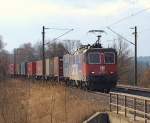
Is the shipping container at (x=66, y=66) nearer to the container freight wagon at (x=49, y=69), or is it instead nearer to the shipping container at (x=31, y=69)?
the container freight wagon at (x=49, y=69)

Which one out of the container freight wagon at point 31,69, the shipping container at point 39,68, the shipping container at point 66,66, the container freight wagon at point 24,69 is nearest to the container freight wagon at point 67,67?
the shipping container at point 66,66

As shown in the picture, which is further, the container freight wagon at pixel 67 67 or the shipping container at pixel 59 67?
the shipping container at pixel 59 67

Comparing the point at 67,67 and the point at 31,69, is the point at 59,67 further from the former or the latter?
the point at 31,69

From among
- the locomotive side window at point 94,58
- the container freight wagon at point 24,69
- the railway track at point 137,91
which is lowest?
A: the railway track at point 137,91

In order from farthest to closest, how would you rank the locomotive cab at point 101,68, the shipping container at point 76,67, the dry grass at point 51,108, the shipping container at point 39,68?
1. the shipping container at point 39,68
2. the shipping container at point 76,67
3. the locomotive cab at point 101,68
4. the dry grass at point 51,108

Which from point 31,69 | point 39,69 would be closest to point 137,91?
point 39,69

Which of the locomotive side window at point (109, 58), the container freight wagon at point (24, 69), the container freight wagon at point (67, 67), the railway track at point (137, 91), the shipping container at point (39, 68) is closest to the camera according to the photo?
the railway track at point (137, 91)

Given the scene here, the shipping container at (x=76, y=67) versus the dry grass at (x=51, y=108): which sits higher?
the shipping container at (x=76, y=67)

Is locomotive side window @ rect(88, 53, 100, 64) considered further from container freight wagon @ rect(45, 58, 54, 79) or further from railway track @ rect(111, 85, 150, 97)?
container freight wagon @ rect(45, 58, 54, 79)

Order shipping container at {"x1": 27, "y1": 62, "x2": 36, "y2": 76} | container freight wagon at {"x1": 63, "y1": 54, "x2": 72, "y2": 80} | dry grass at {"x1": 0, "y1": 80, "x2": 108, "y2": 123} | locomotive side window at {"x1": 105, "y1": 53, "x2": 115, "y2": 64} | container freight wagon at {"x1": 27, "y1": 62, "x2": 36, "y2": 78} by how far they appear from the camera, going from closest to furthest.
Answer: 1. dry grass at {"x1": 0, "y1": 80, "x2": 108, "y2": 123}
2. locomotive side window at {"x1": 105, "y1": 53, "x2": 115, "y2": 64}
3. container freight wagon at {"x1": 63, "y1": 54, "x2": 72, "y2": 80}
4. container freight wagon at {"x1": 27, "y1": 62, "x2": 36, "y2": 78}
5. shipping container at {"x1": 27, "y1": 62, "x2": 36, "y2": 76}

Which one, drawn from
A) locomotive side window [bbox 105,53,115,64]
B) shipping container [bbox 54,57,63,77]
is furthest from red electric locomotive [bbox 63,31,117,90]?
shipping container [bbox 54,57,63,77]

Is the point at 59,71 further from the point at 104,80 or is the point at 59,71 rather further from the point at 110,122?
the point at 110,122

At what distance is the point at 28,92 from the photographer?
126 ft

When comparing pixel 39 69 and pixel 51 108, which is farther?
pixel 39 69
